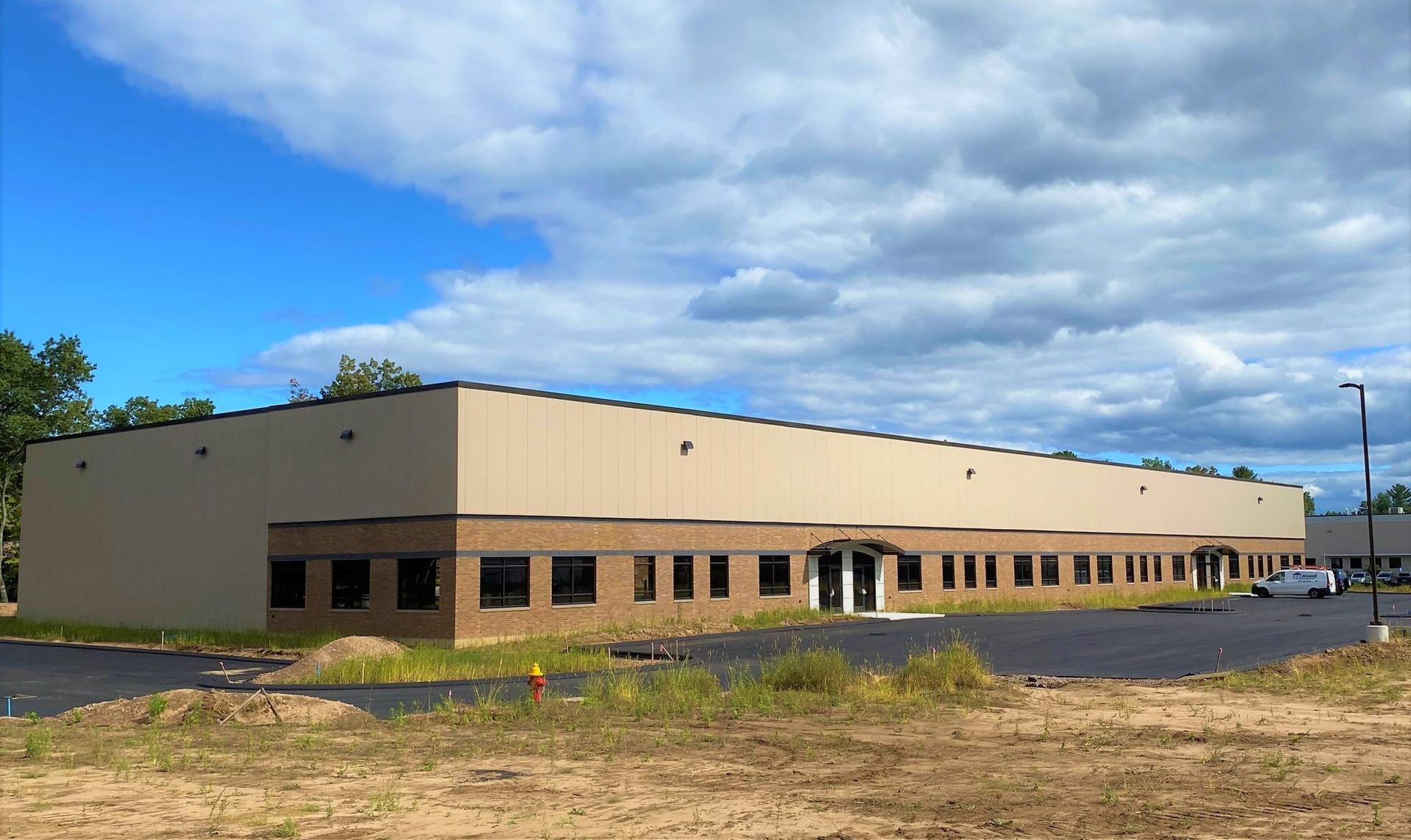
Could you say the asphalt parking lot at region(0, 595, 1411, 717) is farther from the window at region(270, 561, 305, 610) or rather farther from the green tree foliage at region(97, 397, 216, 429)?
the green tree foliage at region(97, 397, 216, 429)

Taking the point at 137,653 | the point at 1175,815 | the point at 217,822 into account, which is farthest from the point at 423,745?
the point at 137,653

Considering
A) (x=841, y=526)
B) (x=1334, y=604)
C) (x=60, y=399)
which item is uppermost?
(x=60, y=399)

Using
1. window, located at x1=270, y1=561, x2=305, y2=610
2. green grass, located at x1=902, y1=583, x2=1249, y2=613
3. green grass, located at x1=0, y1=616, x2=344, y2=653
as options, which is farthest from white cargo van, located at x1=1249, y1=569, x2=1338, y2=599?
window, located at x1=270, y1=561, x2=305, y2=610

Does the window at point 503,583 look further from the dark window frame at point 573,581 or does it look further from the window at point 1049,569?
the window at point 1049,569

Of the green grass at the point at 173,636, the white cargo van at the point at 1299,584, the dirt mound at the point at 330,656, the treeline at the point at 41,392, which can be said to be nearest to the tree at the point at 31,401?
the treeline at the point at 41,392

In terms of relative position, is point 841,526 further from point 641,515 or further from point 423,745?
point 423,745

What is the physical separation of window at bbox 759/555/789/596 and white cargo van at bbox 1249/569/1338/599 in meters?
37.2

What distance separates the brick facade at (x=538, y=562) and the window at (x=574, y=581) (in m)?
0.19

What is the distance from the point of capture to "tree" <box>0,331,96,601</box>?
2660 inches

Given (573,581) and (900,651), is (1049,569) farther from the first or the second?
(573,581)

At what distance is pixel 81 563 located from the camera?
46.3 metres

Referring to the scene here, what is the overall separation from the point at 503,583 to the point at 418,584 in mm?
2618

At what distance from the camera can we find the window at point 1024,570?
190 ft

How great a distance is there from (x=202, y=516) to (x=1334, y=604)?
54562 millimetres
